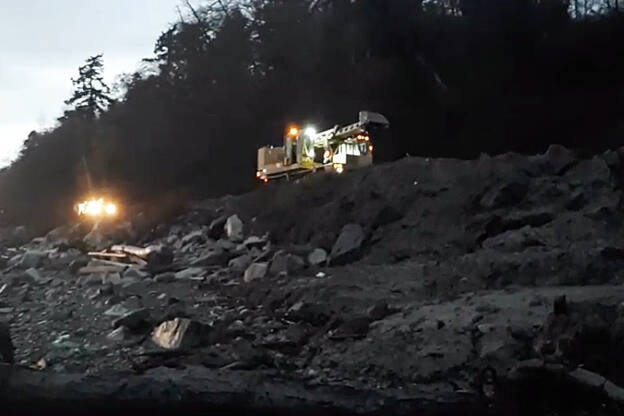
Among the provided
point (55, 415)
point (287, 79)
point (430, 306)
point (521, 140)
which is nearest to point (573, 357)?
point (430, 306)

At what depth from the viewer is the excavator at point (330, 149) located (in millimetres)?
23989

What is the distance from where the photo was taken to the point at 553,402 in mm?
8094

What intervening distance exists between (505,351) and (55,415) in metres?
5.10

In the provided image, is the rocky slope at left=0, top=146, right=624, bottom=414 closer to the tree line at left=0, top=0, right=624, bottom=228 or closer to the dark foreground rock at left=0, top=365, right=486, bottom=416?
the dark foreground rock at left=0, top=365, right=486, bottom=416

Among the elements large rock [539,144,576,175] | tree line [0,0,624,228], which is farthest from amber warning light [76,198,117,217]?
large rock [539,144,576,175]

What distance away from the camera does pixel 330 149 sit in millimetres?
24641

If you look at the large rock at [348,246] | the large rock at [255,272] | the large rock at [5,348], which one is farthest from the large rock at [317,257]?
the large rock at [5,348]

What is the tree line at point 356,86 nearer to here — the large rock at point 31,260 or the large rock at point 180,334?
the large rock at point 31,260

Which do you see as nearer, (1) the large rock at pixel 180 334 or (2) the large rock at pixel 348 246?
→ (1) the large rock at pixel 180 334

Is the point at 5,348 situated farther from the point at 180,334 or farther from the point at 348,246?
the point at 348,246

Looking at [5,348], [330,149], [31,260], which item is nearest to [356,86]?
[330,149]

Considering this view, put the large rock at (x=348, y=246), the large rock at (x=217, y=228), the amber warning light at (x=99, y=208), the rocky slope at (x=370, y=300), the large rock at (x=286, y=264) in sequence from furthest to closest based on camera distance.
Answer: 1. the amber warning light at (x=99, y=208)
2. the large rock at (x=217, y=228)
3. the large rock at (x=348, y=246)
4. the large rock at (x=286, y=264)
5. the rocky slope at (x=370, y=300)

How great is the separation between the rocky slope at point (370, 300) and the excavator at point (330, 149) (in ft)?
4.23

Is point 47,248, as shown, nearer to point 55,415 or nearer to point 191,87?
point 191,87
